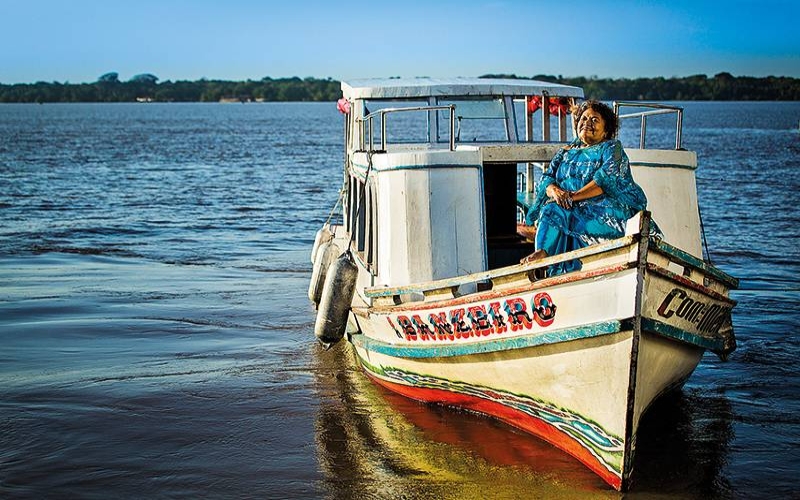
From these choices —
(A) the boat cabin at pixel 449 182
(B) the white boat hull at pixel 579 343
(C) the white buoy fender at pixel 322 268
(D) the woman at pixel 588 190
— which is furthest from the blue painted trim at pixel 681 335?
(C) the white buoy fender at pixel 322 268

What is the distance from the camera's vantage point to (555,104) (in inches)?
456

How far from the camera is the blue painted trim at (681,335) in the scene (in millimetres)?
7297

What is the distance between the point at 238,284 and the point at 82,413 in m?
6.31

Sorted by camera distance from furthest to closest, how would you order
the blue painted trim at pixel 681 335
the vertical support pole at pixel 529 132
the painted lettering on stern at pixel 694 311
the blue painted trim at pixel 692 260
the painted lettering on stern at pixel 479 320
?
A: the vertical support pole at pixel 529 132
the painted lettering on stern at pixel 479 320
the painted lettering on stern at pixel 694 311
the blue painted trim at pixel 681 335
the blue painted trim at pixel 692 260

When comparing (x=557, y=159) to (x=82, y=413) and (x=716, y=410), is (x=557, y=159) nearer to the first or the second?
(x=716, y=410)

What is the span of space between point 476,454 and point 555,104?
189 inches

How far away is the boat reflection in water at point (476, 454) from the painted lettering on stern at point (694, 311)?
1.16 meters

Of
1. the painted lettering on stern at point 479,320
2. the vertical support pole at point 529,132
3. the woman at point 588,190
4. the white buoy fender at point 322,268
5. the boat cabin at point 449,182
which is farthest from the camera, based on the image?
the white buoy fender at point 322,268

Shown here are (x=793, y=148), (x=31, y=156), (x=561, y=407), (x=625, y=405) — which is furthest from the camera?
(x=793, y=148)

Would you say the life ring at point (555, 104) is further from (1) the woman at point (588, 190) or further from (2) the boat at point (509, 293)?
(1) the woman at point (588, 190)

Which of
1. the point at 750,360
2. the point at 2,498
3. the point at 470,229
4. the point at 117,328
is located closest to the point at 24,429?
the point at 2,498

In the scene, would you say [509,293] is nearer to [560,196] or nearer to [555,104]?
[560,196]

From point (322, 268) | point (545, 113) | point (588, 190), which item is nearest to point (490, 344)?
point (588, 190)

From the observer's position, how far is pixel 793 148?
4975 centimetres
